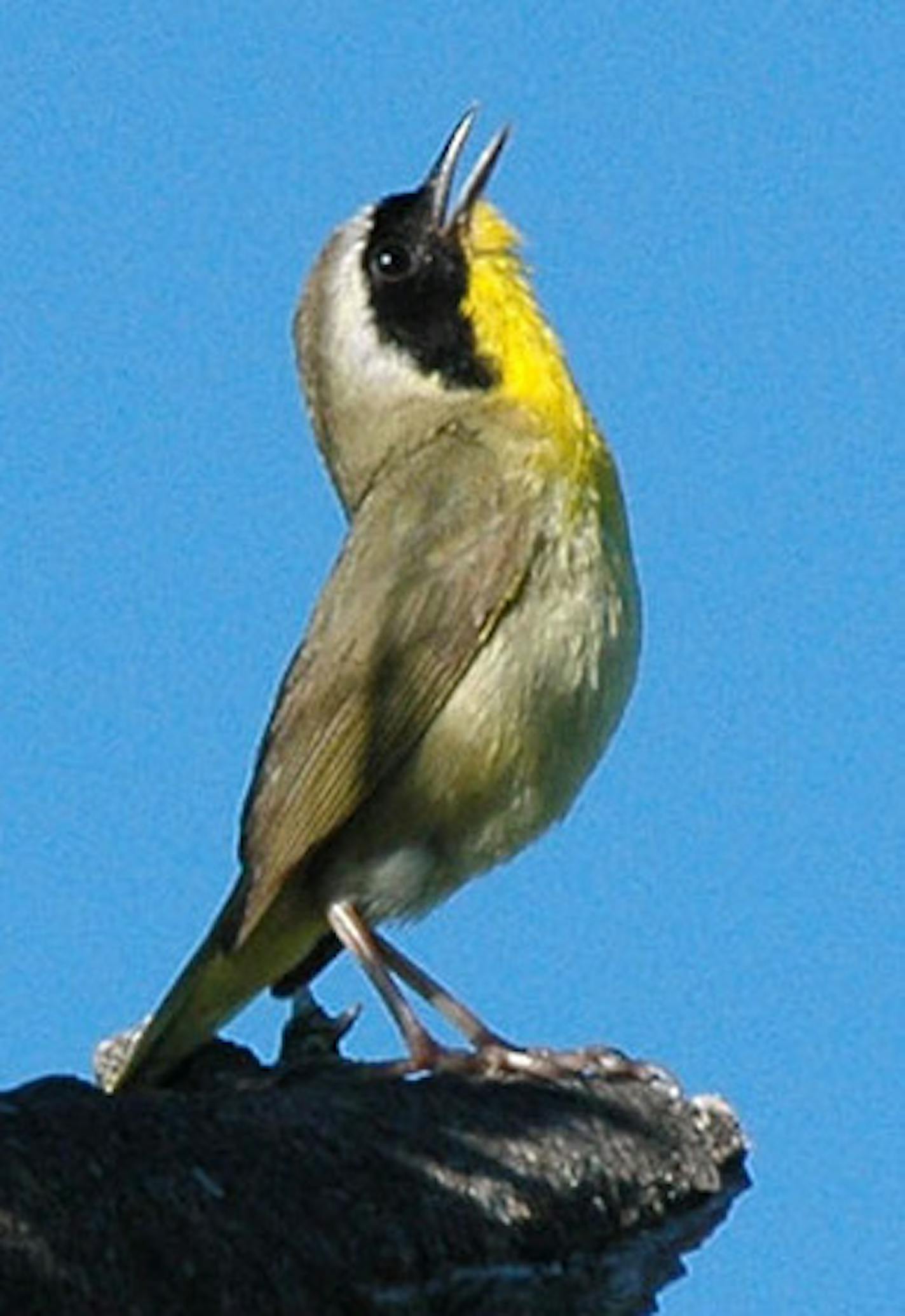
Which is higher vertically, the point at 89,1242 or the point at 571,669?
the point at 571,669

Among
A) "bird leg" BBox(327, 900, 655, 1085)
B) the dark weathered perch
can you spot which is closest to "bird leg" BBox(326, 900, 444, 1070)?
"bird leg" BBox(327, 900, 655, 1085)

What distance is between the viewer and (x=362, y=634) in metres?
8.70

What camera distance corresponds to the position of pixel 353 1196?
5.50m

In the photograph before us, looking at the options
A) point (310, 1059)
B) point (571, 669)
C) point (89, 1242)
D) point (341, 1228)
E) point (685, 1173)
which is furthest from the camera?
point (571, 669)

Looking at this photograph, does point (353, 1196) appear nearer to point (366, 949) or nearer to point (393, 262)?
point (366, 949)

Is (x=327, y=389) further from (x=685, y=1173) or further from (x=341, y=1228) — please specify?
(x=341, y=1228)

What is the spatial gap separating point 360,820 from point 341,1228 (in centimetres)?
329

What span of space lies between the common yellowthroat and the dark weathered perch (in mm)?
1827

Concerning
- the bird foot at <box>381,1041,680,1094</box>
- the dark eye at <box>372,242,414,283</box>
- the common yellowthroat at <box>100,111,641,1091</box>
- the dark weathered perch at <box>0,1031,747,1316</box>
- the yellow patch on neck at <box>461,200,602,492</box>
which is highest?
the dark eye at <box>372,242,414,283</box>

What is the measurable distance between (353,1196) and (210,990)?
9.46 ft

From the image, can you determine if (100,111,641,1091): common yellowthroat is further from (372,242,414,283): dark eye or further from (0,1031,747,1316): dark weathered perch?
(0,1031,747,1316): dark weathered perch

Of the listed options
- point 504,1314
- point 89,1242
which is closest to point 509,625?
point 504,1314

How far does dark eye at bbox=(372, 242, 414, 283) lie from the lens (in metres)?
9.23

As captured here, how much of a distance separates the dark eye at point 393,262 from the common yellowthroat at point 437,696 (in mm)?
380
